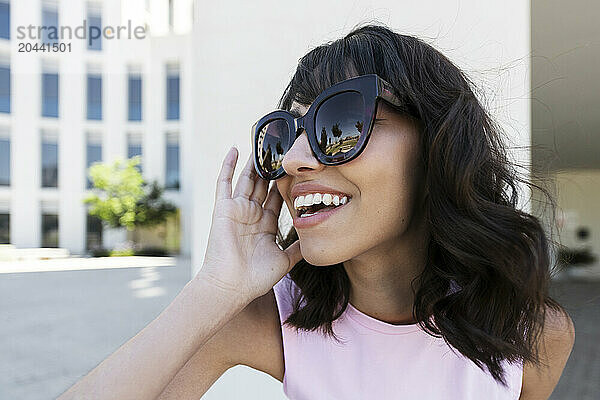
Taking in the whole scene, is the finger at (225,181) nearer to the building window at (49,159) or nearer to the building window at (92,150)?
the building window at (92,150)

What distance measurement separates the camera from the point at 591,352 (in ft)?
24.0

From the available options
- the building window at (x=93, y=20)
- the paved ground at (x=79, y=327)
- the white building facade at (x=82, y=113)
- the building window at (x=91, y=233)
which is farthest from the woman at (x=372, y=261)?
the building window at (x=91, y=233)

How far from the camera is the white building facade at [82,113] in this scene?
2534cm

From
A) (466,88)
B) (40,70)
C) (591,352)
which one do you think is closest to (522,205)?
(466,88)

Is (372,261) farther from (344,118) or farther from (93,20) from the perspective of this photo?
(93,20)

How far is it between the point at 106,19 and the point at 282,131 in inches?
1055

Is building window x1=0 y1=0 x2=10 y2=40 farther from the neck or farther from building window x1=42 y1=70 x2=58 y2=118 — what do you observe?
the neck

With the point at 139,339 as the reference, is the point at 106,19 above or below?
above

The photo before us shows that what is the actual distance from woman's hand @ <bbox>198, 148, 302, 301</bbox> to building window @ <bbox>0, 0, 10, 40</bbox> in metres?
28.2

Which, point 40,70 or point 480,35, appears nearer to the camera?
point 480,35

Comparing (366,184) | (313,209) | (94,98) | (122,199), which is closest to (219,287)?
(313,209)

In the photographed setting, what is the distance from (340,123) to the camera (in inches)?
43.8

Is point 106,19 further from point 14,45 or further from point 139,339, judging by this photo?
point 139,339

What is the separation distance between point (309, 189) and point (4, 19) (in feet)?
95.1
